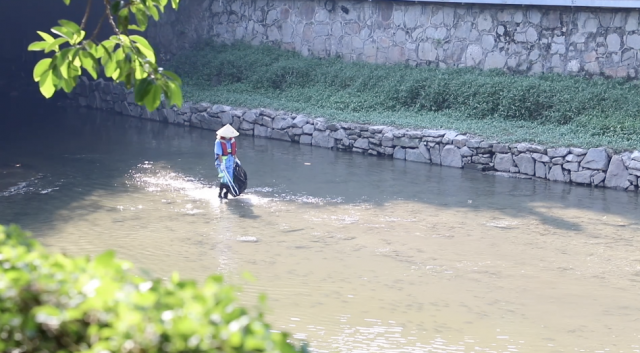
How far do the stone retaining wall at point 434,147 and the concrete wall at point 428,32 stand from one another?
298 cm

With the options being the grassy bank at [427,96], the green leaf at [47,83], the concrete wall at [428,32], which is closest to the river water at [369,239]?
the grassy bank at [427,96]

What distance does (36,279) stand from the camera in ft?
7.95

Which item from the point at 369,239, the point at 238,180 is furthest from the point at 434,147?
the point at 369,239

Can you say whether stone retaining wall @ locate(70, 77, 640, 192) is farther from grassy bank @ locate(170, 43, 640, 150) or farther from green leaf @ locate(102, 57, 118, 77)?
green leaf @ locate(102, 57, 118, 77)

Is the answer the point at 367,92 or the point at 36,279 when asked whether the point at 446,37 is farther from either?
the point at 36,279

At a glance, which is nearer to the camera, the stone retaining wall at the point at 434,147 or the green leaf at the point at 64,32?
the green leaf at the point at 64,32

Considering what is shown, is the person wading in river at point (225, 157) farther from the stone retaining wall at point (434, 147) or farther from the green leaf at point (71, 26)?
the green leaf at point (71, 26)

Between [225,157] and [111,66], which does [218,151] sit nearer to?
[225,157]

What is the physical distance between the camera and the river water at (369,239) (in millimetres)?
6672

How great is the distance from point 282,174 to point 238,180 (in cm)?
207

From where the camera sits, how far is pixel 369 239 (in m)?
9.21

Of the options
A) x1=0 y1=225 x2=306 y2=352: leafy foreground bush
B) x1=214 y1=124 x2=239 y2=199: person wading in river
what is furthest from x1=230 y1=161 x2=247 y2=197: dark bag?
x1=0 y1=225 x2=306 y2=352: leafy foreground bush

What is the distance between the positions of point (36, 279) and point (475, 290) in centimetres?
565

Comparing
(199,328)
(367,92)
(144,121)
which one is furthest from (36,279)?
(144,121)
